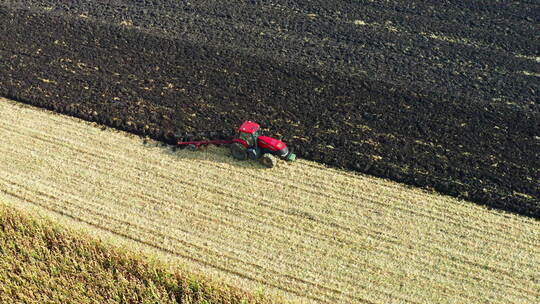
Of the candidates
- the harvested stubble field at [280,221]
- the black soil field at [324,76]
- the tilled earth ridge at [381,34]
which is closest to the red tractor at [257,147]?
the harvested stubble field at [280,221]

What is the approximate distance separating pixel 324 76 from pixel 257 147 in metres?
5.82

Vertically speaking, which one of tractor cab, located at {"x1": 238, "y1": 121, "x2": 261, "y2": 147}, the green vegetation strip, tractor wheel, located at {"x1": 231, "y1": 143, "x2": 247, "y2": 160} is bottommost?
the green vegetation strip

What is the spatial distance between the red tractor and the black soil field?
1154mm

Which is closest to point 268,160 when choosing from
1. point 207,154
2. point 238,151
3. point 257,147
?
point 257,147

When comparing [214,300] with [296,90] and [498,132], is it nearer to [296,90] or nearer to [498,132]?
[296,90]

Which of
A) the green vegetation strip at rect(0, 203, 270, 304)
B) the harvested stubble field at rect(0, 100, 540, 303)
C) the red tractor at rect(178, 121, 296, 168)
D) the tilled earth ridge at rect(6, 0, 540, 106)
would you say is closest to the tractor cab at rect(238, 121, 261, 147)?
the red tractor at rect(178, 121, 296, 168)

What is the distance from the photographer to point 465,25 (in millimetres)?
23484

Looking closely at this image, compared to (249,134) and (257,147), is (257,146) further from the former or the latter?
(249,134)

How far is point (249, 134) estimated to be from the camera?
15109 millimetres

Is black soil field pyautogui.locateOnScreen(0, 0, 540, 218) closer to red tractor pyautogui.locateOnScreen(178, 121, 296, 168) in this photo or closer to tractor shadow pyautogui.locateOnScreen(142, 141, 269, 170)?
tractor shadow pyautogui.locateOnScreen(142, 141, 269, 170)

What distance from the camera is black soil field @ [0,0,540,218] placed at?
16.4m

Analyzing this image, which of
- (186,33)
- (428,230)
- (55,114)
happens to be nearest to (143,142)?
(55,114)

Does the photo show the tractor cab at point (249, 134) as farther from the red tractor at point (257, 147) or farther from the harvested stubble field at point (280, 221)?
the harvested stubble field at point (280, 221)

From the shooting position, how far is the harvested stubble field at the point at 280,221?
1258 cm
